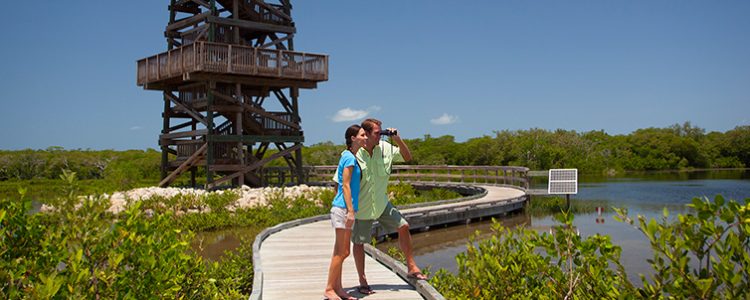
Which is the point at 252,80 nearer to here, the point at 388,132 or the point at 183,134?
the point at 183,134

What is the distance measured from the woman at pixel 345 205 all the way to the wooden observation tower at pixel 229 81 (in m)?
15.6

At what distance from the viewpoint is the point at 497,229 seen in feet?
21.4

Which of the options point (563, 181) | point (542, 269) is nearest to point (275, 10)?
point (563, 181)

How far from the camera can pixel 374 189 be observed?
652 cm

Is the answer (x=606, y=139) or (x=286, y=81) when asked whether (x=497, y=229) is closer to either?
(x=286, y=81)

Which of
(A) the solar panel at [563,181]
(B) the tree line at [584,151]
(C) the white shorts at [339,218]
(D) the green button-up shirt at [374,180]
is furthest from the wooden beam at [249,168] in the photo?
(B) the tree line at [584,151]

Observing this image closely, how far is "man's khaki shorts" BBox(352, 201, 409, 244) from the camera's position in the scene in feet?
21.3

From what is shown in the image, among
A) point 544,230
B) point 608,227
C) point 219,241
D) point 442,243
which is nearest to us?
point 219,241

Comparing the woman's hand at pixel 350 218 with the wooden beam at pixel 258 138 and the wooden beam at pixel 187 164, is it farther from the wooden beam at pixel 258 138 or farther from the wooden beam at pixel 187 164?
the wooden beam at pixel 187 164

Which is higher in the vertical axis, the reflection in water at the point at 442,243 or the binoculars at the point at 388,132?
the binoculars at the point at 388,132

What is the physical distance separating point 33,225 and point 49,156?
4067 cm

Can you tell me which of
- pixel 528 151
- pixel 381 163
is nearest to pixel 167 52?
pixel 381 163

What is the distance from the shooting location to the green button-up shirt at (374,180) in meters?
6.47

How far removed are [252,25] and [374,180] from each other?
1833 centimetres
